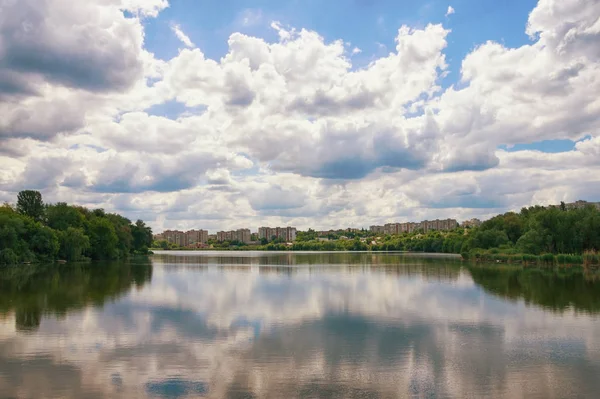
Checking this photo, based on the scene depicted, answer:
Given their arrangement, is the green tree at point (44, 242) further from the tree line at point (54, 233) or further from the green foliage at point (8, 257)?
the green foliage at point (8, 257)

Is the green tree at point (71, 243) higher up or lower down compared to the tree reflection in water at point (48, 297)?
higher up

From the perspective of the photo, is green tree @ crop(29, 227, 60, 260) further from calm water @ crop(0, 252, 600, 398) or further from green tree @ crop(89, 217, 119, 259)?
calm water @ crop(0, 252, 600, 398)

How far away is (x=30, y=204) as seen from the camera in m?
89.8

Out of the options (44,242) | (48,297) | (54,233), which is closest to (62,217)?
(54,233)

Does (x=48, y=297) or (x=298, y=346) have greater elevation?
(x=48, y=297)

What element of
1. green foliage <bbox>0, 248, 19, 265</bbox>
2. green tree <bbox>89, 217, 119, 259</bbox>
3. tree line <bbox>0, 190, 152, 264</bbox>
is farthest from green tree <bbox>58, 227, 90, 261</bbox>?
green foliage <bbox>0, 248, 19, 265</bbox>

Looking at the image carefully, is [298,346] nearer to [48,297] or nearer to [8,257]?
[48,297]

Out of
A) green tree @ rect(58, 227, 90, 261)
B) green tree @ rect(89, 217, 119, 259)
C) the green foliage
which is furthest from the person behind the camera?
green tree @ rect(89, 217, 119, 259)

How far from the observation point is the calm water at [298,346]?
11.7 metres

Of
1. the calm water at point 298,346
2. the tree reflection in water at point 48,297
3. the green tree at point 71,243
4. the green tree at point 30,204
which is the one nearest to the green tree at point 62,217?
the green tree at point 30,204

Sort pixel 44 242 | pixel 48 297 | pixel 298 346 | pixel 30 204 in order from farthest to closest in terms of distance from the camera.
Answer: pixel 30 204 < pixel 44 242 < pixel 48 297 < pixel 298 346

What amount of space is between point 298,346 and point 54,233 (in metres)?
71.8

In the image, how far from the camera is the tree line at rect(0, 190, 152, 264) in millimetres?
68438

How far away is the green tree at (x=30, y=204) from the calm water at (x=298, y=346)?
221 ft
